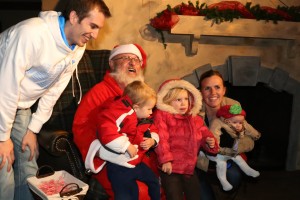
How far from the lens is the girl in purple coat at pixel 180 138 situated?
274 centimetres

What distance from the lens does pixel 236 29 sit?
4.41 m

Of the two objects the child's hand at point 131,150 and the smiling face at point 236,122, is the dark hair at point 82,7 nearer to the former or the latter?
the child's hand at point 131,150

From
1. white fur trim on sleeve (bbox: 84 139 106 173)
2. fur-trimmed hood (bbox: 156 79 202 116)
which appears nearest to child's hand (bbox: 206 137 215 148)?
fur-trimmed hood (bbox: 156 79 202 116)

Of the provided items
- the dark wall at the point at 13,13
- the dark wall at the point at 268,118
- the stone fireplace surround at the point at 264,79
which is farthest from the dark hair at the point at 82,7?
the dark wall at the point at 13,13

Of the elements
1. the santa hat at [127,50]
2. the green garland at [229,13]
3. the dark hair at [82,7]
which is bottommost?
the santa hat at [127,50]

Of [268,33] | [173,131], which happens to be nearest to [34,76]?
[173,131]

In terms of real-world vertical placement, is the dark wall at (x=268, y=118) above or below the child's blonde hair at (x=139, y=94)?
below

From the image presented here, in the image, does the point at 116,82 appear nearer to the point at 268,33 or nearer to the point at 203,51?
the point at 203,51

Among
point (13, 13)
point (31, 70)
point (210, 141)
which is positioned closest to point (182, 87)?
point (210, 141)

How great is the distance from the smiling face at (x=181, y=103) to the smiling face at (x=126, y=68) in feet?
1.29

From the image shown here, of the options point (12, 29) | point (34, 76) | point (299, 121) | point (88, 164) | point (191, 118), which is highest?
point (12, 29)

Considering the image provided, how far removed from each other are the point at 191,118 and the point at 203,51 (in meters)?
1.83

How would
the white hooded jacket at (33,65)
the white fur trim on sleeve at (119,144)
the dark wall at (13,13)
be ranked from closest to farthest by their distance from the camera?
the white hooded jacket at (33,65)
the white fur trim on sleeve at (119,144)
the dark wall at (13,13)

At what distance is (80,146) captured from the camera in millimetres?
2768
